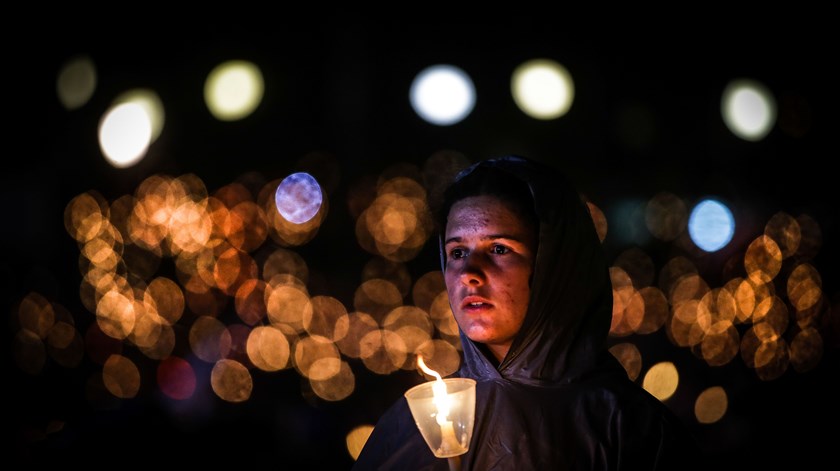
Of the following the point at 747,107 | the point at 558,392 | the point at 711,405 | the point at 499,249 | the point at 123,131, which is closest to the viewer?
the point at 558,392

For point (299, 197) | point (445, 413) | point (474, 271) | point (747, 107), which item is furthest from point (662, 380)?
point (299, 197)

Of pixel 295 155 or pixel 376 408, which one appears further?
pixel 295 155

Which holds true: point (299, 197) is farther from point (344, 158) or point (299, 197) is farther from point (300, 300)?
point (344, 158)

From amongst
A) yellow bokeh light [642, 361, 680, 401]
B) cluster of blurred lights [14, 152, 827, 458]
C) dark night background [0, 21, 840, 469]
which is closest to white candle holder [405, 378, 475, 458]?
dark night background [0, 21, 840, 469]

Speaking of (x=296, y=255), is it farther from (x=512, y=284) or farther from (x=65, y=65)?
(x=512, y=284)

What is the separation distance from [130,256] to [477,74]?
27.7 meters

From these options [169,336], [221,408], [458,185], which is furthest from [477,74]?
[169,336]

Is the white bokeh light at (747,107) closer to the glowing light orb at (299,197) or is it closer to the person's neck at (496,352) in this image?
the person's neck at (496,352)

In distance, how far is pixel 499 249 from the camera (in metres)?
2.73

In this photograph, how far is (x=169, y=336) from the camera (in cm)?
2614

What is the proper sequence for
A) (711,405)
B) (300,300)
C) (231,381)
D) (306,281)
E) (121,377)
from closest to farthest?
(711,405) < (231,381) < (121,377) < (300,300) < (306,281)

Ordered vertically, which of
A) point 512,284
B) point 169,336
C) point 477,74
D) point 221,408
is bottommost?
point 169,336

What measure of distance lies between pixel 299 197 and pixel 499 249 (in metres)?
27.6

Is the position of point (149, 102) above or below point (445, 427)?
above
